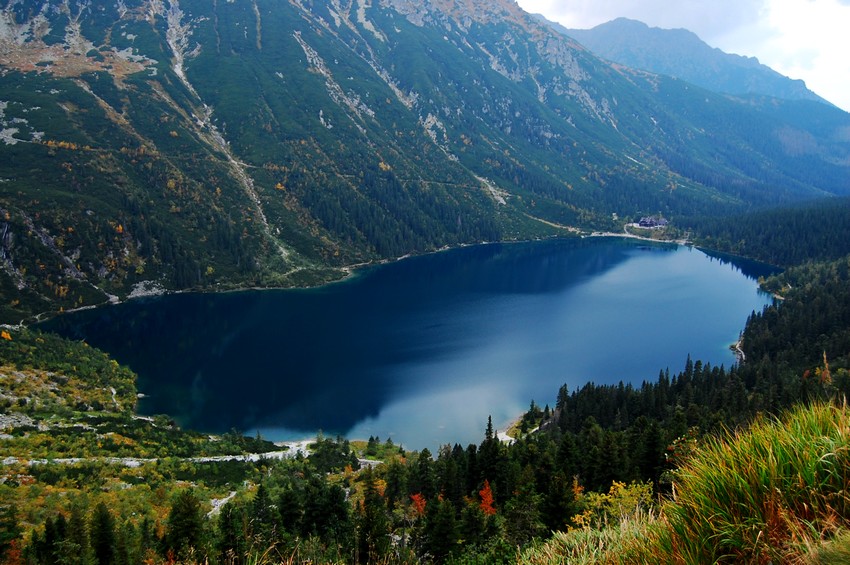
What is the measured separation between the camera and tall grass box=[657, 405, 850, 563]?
226 inches

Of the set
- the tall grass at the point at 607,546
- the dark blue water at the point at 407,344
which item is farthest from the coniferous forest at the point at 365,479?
the dark blue water at the point at 407,344

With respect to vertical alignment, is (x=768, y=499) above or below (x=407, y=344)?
above

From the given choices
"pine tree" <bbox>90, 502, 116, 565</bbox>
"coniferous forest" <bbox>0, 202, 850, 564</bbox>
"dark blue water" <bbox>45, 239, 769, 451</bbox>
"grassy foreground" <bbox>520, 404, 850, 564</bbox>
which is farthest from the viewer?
"dark blue water" <bbox>45, 239, 769, 451</bbox>

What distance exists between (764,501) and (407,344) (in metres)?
91.7

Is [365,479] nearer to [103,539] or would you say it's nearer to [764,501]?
[103,539]

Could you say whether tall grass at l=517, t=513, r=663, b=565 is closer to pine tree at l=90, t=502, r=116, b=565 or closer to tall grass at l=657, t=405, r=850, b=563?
tall grass at l=657, t=405, r=850, b=563

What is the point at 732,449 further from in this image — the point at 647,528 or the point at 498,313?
the point at 498,313

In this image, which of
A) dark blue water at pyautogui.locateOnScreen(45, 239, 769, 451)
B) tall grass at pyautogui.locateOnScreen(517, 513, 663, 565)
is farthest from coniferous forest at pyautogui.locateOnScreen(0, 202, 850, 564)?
dark blue water at pyautogui.locateOnScreen(45, 239, 769, 451)

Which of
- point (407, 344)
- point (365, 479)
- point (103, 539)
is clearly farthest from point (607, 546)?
point (407, 344)

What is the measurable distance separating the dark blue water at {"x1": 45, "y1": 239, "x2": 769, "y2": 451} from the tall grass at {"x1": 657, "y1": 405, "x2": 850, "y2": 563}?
5996 cm

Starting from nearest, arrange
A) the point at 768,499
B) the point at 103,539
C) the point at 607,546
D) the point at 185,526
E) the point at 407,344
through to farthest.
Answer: the point at 768,499
the point at 607,546
the point at 103,539
the point at 185,526
the point at 407,344

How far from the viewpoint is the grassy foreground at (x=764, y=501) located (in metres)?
5.71

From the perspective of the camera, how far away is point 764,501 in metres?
5.90

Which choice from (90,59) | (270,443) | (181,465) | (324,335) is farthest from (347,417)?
(90,59)
